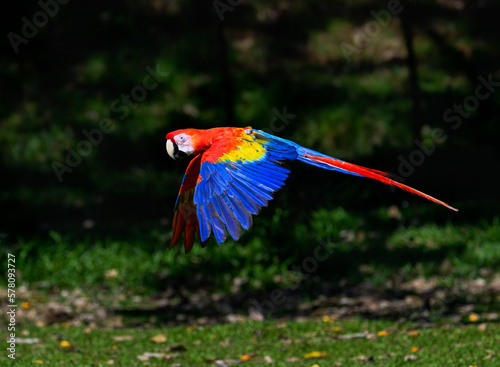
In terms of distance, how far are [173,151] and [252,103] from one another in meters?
6.35

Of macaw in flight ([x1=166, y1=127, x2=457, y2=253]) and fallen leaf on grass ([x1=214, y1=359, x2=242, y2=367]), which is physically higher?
macaw in flight ([x1=166, y1=127, x2=457, y2=253])

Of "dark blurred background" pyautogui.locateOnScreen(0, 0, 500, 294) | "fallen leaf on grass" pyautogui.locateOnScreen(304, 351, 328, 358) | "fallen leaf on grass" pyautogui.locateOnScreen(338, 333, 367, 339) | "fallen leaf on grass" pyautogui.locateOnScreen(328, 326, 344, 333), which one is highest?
"dark blurred background" pyautogui.locateOnScreen(0, 0, 500, 294)

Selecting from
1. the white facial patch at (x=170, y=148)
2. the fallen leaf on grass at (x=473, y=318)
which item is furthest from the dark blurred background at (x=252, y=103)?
the white facial patch at (x=170, y=148)

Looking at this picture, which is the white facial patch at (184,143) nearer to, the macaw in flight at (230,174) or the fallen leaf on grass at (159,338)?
the macaw in flight at (230,174)

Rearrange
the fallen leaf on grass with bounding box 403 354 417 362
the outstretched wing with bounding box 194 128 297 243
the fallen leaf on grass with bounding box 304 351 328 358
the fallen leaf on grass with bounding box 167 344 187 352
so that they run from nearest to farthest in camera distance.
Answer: the outstretched wing with bounding box 194 128 297 243 → the fallen leaf on grass with bounding box 403 354 417 362 → the fallen leaf on grass with bounding box 304 351 328 358 → the fallen leaf on grass with bounding box 167 344 187 352

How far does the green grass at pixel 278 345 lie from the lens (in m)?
4.30

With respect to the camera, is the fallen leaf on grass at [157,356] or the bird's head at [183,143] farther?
the fallen leaf on grass at [157,356]

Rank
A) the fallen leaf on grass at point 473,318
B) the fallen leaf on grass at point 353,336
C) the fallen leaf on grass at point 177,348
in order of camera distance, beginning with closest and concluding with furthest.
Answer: the fallen leaf on grass at point 177,348 → the fallen leaf on grass at point 353,336 → the fallen leaf on grass at point 473,318

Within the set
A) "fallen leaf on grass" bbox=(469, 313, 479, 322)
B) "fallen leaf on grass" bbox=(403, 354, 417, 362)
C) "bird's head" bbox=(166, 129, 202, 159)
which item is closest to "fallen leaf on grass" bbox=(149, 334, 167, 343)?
"fallen leaf on grass" bbox=(403, 354, 417, 362)

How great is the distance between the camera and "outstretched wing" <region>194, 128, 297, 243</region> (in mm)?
2943

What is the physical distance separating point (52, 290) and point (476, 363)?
13.0 ft

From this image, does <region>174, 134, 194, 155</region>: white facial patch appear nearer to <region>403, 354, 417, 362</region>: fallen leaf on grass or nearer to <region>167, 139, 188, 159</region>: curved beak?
<region>167, 139, 188, 159</region>: curved beak

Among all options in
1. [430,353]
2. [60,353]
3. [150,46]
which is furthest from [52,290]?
[150,46]

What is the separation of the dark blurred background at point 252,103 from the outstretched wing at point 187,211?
3.02m
